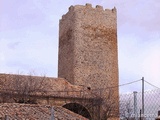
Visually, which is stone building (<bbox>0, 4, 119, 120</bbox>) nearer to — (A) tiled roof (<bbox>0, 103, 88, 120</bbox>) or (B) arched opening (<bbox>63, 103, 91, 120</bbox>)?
(B) arched opening (<bbox>63, 103, 91, 120</bbox>)

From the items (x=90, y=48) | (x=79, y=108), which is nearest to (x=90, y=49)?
(x=90, y=48)

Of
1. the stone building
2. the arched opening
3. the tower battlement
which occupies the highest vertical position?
the tower battlement

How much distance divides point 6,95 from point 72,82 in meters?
6.95

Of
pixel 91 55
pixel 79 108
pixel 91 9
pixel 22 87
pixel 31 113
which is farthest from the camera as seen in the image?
pixel 91 9

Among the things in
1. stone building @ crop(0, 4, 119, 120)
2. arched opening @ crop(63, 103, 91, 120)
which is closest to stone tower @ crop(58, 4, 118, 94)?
stone building @ crop(0, 4, 119, 120)

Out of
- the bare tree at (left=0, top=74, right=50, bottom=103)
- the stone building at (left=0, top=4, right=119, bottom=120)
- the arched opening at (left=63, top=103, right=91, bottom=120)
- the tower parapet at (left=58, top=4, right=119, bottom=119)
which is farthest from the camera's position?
the tower parapet at (left=58, top=4, right=119, bottom=119)

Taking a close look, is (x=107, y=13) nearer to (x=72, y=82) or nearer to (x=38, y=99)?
(x=72, y=82)

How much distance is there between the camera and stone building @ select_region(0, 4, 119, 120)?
2884cm

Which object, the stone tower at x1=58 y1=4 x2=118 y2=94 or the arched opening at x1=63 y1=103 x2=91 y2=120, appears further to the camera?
the stone tower at x1=58 y1=4 x2=118 y2=94

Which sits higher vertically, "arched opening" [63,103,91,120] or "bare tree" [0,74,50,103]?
"bare tree" [0,74,50,103]

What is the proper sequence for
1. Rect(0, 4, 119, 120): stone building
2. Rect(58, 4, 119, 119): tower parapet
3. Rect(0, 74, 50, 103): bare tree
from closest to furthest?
Rect(0, 74, 50, 103): bare tree < Rect(0, 4, 119, 120): stone building < Rect(58, 4, 119, 119): tower parapet

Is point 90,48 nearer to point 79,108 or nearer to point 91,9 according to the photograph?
point 91,9

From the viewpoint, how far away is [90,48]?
2983 centimetres

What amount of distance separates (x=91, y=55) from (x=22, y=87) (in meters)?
7.10
